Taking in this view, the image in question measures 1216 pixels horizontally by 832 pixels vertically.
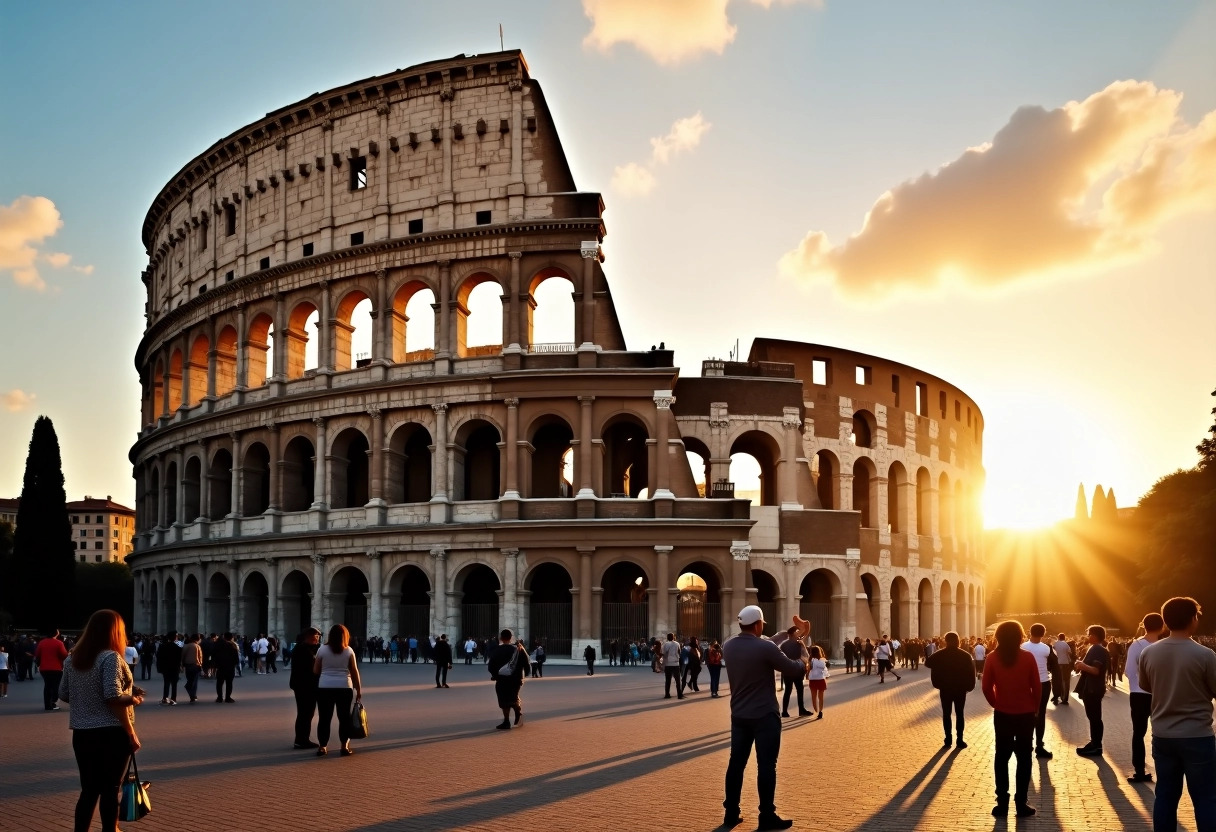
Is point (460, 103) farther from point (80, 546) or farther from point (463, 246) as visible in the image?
point (80, 546)

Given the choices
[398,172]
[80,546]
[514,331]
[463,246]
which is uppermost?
[398,172]

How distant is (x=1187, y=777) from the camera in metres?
7.16

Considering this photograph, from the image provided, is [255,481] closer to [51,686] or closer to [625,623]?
[625,623]

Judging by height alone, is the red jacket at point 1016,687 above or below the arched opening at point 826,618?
above

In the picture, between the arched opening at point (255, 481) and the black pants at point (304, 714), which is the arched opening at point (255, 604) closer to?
the arched opening at point (255, 481)

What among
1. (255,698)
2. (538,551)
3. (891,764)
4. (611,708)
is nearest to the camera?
(891,764)

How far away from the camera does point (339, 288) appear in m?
44.6

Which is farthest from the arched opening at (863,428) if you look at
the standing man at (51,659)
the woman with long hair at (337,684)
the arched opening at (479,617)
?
the woman with long hair at (337,684)

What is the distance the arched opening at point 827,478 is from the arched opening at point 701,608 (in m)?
8.23

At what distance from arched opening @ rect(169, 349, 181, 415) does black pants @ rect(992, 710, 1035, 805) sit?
48.7m

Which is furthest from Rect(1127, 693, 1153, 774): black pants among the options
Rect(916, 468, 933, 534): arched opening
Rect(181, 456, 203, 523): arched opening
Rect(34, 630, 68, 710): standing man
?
Rect(181, 456, 203, 523): arched opening

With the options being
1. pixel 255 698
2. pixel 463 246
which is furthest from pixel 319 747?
pixel 463 246

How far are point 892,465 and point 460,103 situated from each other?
25515 mm

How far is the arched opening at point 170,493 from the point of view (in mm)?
51781
